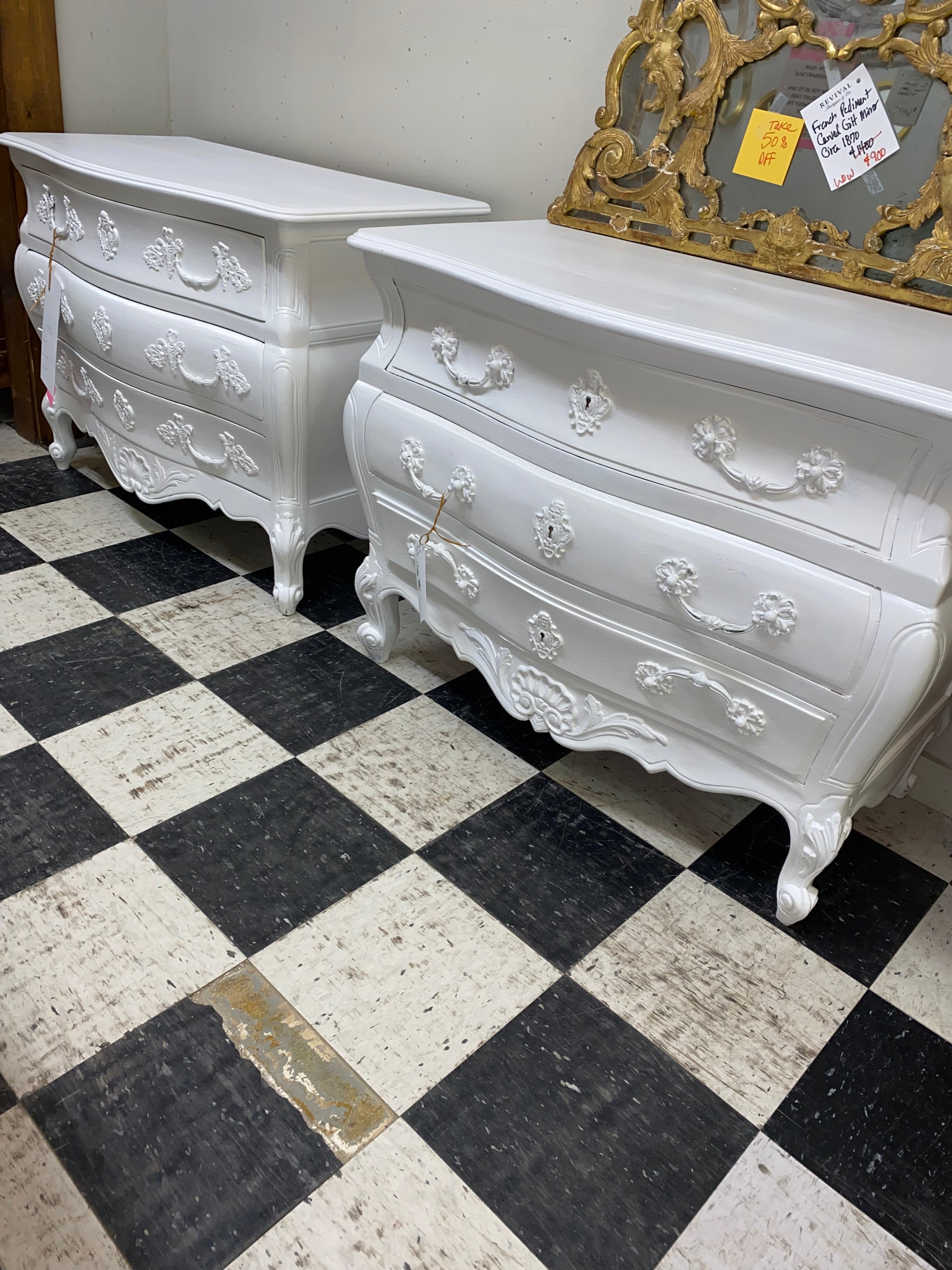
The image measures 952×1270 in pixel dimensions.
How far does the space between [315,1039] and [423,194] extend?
4.80ft

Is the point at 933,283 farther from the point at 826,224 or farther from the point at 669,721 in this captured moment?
the point at 669,721

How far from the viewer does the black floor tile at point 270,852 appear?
1163mm

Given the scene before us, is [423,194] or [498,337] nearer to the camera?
[498,337]

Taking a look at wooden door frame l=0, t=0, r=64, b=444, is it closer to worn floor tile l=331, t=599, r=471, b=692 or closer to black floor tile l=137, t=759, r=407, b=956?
worn floor tile l=331, t=599, r=471, b=692

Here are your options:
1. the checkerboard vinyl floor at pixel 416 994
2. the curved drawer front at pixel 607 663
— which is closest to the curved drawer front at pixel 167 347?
the curved drawer front at pixel 607 663

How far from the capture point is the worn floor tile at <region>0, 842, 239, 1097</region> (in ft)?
3.24

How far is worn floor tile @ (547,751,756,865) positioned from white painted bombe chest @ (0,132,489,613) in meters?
0.68

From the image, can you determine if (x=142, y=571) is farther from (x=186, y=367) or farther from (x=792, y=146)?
(x=792, y=146)

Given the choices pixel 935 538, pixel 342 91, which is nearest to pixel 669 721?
pixel 935 538

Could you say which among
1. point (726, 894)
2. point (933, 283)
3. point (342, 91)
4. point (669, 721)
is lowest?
point (726, 894)

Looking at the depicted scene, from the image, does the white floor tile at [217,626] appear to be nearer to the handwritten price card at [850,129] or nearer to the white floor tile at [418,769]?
the white floor tile at [418,769]

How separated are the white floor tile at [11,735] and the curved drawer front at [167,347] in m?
0.66

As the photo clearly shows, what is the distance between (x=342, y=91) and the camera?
75.3 inches

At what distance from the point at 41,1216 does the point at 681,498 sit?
3.25 feet
